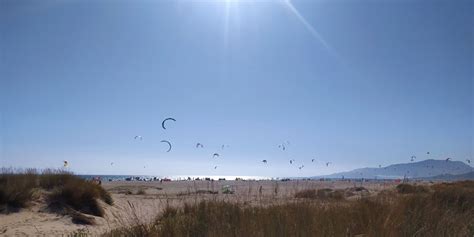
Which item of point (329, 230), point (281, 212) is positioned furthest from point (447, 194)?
point (329, 230)

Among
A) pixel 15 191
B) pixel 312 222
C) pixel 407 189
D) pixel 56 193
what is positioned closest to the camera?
pixel 312 222

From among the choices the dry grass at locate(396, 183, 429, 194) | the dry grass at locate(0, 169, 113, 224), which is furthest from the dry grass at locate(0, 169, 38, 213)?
the dry grass at locate(396, 183, 429, 194)

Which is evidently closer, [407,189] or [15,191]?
[15,191]

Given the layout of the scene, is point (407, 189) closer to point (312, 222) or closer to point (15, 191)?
point (312, 222)

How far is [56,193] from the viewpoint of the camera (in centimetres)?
1296

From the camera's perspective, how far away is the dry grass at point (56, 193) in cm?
1171

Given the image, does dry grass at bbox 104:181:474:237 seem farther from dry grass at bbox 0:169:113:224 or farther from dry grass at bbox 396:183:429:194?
dry grass at bbox 0:169:113:224

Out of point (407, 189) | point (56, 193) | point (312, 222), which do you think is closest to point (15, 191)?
point (56, 193)

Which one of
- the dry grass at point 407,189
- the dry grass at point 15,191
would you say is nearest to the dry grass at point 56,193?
the dry grass at point 15,191

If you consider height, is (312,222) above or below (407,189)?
below

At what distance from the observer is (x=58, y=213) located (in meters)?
12.1

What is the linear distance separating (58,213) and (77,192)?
1305mm

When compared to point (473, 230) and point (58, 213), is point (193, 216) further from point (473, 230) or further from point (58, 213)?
point (58, 213)

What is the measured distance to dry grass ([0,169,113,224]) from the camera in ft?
38.4
